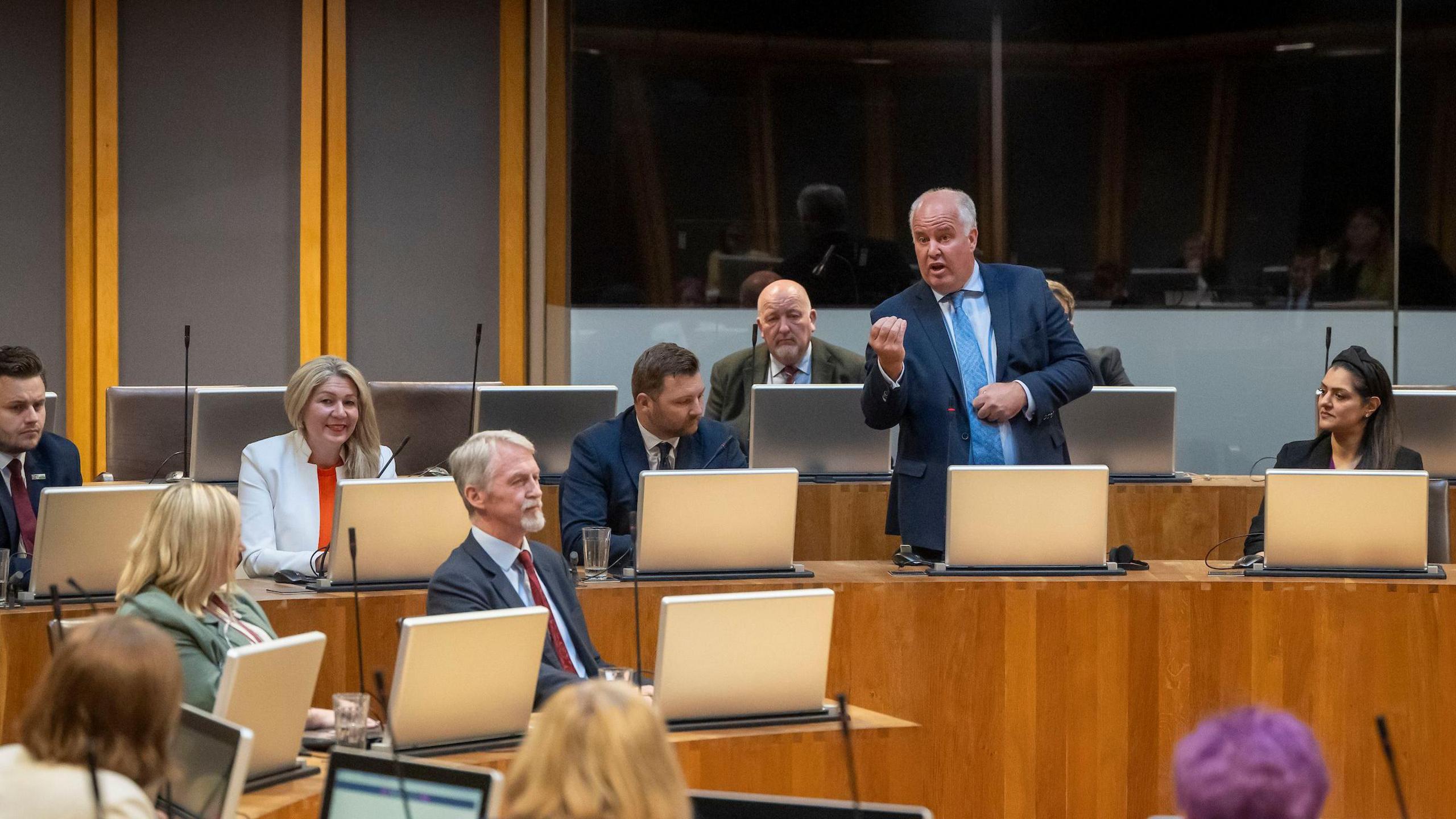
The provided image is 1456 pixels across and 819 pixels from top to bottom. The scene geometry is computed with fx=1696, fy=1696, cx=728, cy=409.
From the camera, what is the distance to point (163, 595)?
9.32 ft

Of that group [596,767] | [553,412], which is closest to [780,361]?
[553,412]

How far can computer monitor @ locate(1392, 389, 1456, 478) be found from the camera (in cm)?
486

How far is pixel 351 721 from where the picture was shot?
276 cm

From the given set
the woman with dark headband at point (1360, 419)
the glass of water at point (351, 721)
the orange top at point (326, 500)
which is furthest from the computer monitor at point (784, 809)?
the woman with dark headband at point (1360, 419)

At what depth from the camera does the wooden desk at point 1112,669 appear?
3.61m

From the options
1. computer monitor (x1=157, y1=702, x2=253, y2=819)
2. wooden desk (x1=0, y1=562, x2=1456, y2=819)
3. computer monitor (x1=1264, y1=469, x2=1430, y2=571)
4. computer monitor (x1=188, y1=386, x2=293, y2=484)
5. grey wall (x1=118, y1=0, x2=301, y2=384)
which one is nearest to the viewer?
computer monitor (x1=157, y1=702, x2=253, y2=819)

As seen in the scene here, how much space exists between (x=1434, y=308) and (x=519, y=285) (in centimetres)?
384

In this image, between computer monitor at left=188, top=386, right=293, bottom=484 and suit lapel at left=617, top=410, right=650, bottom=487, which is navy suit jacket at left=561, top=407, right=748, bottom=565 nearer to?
suit lapel at left=617, top=410, right=650, bottom=487

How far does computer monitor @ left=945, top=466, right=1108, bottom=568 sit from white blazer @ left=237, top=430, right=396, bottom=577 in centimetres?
155

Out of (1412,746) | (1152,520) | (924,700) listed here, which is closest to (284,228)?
(1152,520)

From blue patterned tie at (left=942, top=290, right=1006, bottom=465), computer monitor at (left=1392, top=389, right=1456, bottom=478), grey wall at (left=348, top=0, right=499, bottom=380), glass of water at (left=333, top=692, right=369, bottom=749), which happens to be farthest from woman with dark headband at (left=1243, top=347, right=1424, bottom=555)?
grey wall at (left=348, top=0, right=499, bottom=380)

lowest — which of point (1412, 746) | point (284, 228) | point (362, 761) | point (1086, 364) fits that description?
point (1412, 746)

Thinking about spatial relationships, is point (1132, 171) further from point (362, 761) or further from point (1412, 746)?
point (362, 761)

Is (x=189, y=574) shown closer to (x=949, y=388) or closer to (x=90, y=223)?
(x=949, y=388)
